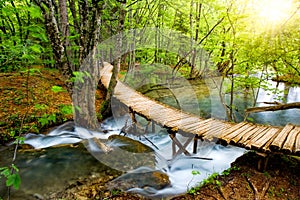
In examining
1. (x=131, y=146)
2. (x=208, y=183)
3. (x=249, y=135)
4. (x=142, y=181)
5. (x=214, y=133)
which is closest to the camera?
(x=208, y=183)

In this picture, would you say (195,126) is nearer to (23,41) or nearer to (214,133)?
(214,133)

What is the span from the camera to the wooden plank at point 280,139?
4372 mm

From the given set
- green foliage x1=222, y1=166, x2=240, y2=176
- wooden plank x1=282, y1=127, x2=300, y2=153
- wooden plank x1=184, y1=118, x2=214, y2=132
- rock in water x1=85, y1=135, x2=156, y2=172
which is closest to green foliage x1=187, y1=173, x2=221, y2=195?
green foliage x1=222, y1=166, x2=240, y2=176

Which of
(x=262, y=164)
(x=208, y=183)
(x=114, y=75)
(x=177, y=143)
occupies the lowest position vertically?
(x=208, y=183)

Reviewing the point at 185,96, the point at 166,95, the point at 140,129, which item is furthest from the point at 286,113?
the point at 140,129

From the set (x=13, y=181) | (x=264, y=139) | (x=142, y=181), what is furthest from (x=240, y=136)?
(x=13, y=181)

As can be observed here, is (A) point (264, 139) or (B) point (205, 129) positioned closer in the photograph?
(A) point (264, 139)

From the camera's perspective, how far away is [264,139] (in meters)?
4.87

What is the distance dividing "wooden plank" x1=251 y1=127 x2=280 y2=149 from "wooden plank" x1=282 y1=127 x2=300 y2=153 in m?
0.36

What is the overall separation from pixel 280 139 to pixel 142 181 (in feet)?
11.3

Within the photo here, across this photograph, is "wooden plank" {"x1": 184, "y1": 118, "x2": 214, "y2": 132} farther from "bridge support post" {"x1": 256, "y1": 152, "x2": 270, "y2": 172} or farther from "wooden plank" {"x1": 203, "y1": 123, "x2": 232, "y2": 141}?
"bridge support post" {"x1": 256, "y1": 152, "x2": 270, "y2": 172}

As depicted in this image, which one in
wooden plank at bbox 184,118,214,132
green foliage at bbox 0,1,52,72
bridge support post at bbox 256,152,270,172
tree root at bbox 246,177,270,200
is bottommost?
tree root at bbox 246,177,270,200

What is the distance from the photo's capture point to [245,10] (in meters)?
7.52

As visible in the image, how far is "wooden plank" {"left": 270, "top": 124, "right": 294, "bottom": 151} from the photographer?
4372mm
